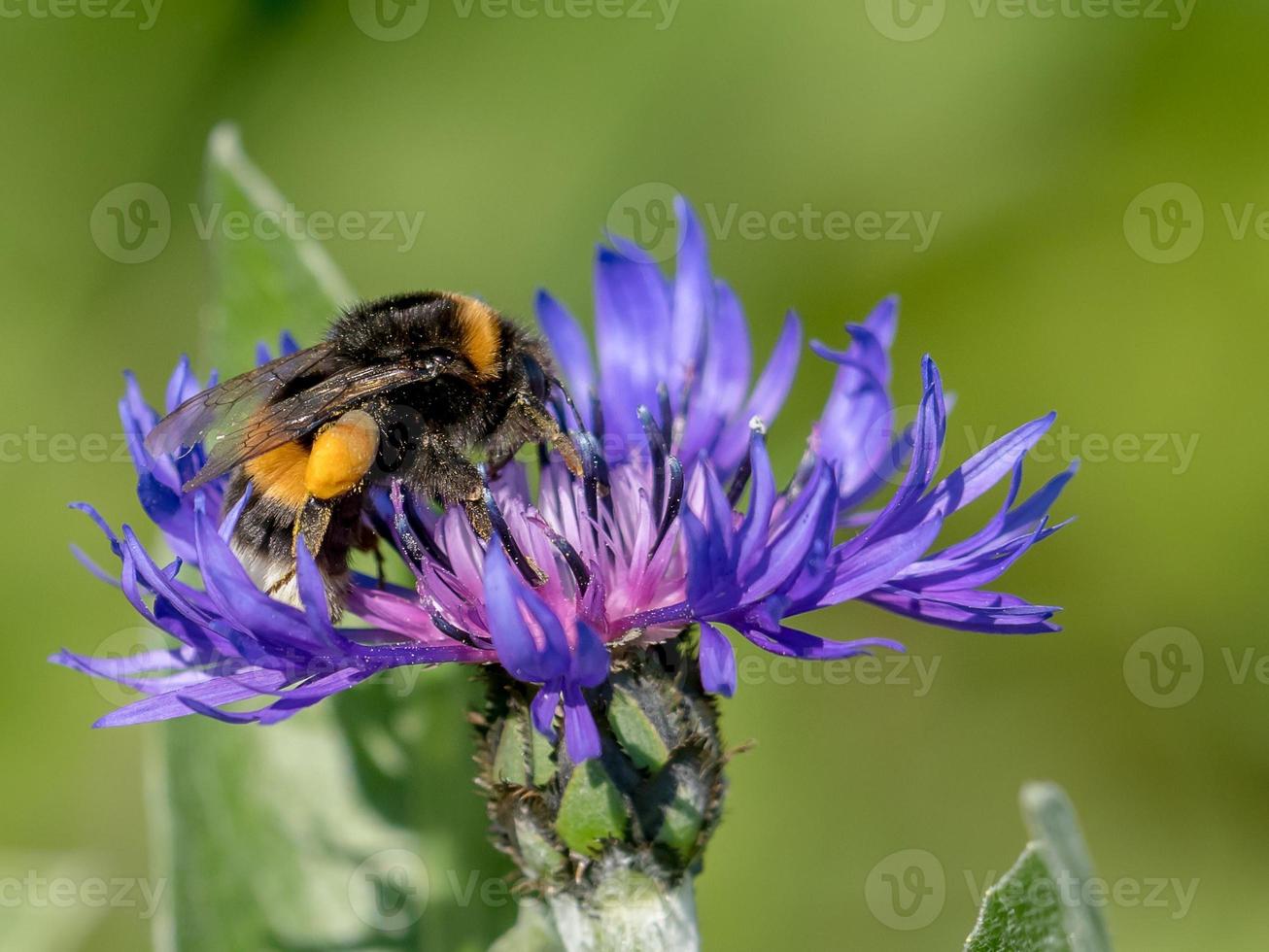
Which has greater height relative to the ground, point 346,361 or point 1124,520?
point 346,361

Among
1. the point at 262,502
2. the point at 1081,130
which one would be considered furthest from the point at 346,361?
the point at 1081,130

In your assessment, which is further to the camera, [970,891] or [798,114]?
[798,114]

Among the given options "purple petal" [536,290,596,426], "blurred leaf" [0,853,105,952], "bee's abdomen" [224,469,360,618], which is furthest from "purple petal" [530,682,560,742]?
"blurred leaf" [0,853,105,952]

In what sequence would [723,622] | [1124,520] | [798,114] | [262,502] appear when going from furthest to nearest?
1. [798,114]
2. [1124,520]
3. [262,502]
4. [723,622]

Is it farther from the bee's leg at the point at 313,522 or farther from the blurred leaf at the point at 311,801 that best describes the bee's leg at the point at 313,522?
the blurred leaf at the point at 311,801

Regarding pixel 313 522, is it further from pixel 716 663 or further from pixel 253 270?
pixel 253 270

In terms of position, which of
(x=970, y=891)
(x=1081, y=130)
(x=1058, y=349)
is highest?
(x=1081, y=130)

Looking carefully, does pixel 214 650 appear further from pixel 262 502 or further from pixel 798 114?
pixel 798 114

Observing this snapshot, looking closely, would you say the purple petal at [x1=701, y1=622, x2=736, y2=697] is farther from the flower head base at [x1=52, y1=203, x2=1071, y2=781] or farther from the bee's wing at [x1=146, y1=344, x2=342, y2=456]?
the bee's wing at [x1=146, y1=344, x2=342, y2=456]
